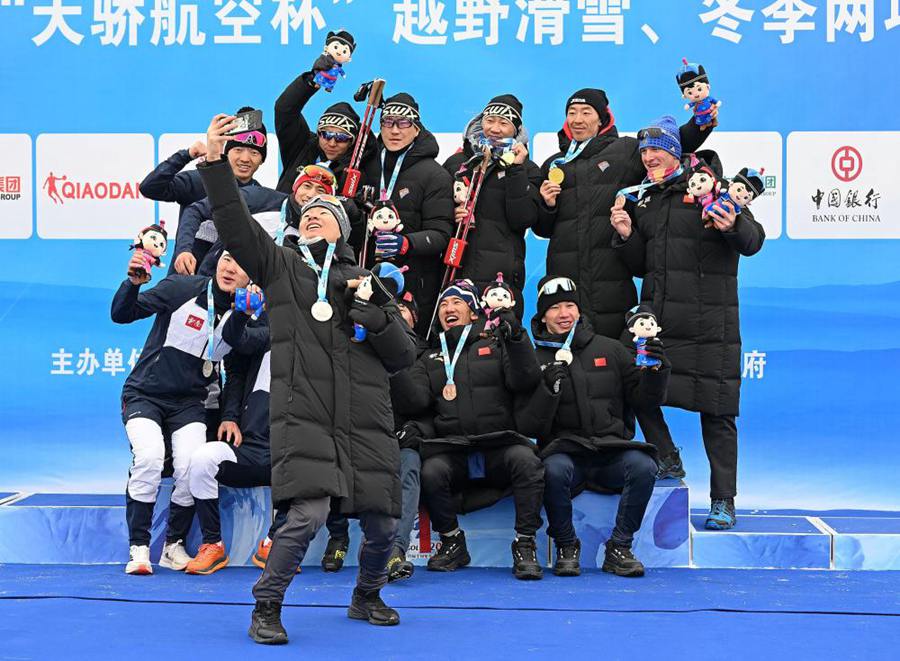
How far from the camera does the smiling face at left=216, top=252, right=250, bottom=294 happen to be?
574cm

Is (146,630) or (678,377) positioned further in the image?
(678,377)

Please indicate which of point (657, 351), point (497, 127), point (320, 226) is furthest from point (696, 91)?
point (320, 226)

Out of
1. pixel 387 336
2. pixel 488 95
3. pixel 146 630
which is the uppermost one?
pixel 488 95

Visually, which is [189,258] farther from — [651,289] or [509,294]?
[651,289]

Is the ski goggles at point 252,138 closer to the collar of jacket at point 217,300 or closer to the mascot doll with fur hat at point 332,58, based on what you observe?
the mascot doll with fur hat at point 332,58

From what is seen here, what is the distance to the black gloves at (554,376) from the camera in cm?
574

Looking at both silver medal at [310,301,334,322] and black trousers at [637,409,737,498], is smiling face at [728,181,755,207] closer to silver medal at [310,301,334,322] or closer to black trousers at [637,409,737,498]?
black trousers at [637,409,737,498]

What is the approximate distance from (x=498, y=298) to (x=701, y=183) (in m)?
1.10

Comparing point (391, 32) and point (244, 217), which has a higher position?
point (391, 32)

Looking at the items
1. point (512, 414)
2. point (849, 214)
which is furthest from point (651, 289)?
point (849, 214)

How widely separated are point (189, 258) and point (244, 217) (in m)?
1.78

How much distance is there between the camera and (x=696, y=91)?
20.6 ft

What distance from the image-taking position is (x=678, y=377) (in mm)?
6137

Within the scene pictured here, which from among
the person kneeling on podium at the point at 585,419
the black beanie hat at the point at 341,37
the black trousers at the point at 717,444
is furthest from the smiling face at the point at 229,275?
the black trousers at the point at 717,444
